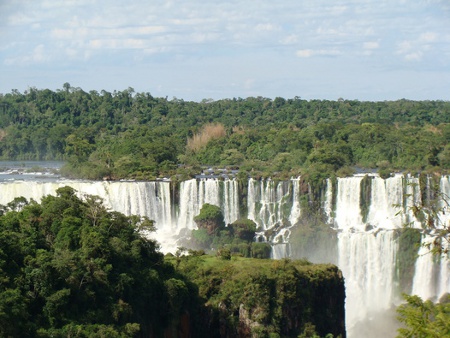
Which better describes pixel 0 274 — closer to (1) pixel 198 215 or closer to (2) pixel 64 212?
(2) pixel 64 212

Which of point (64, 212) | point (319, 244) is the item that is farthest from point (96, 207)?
point (319, 244)

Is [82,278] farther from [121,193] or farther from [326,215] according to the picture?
[326,215]

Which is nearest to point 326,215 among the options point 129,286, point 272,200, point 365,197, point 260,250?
point 365,197

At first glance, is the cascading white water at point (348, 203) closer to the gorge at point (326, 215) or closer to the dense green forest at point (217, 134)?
the gorge at point (326, 215)

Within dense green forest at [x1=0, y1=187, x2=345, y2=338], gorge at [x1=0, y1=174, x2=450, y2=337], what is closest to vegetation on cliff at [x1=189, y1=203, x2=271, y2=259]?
gorge at [x1=0, y1=174, x2=450, y2=337]

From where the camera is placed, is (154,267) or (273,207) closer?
(154,267)

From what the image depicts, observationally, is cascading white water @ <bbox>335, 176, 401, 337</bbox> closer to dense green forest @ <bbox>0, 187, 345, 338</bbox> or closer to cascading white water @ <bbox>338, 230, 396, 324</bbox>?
cascading white water @ <bbox>338, 230, 396, 324</bbox>

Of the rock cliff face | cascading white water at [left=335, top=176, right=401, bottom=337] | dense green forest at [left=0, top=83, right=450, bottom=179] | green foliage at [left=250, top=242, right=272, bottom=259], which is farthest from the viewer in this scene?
dense green forest at [left=0, top=83, right=450, bottom=179]
